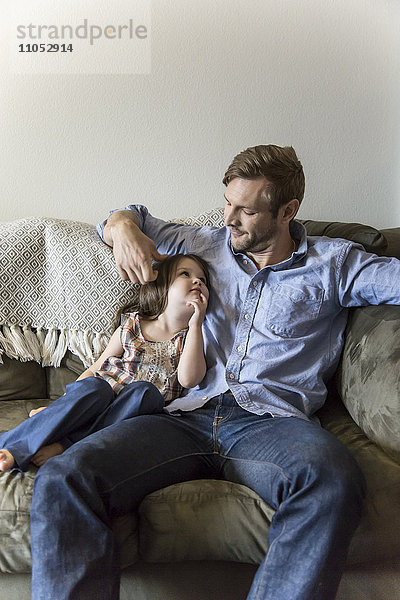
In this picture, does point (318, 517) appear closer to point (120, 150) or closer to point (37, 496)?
point (37, 496)

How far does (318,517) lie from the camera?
3.81 ft

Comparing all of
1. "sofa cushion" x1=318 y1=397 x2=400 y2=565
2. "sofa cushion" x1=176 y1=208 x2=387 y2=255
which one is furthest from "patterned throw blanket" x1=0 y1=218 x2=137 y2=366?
"sofa cushion" x1=318 y1=397 x2=400 y2=565

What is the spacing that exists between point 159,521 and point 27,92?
4.97 feet

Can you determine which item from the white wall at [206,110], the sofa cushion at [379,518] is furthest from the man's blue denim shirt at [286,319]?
the white wall at [206,110]

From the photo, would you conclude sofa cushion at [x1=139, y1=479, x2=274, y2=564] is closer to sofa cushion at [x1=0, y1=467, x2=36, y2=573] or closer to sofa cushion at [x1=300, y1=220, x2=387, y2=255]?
sofa cushion at [x1=0, y1=467, x2=36, y2=573]

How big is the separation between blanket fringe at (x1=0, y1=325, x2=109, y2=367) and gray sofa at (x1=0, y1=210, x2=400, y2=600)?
48 centimetres

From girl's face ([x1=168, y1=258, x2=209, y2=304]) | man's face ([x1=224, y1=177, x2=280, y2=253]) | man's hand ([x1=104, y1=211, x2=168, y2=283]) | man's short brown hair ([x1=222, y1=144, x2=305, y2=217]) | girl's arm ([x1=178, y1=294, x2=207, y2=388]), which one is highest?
man's short brown hair ([x1=222, y1=144, x2=305, y2=217])

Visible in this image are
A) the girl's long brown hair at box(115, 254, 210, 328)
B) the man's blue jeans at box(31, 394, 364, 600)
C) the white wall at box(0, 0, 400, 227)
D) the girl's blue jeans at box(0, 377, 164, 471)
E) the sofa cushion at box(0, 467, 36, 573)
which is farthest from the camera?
the white wall at box(0, 0, 400, 227)

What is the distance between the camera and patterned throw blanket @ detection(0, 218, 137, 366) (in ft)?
5.84

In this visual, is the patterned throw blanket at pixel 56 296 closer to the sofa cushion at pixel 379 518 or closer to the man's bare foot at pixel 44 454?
the man's bare foot at pixel 44 454

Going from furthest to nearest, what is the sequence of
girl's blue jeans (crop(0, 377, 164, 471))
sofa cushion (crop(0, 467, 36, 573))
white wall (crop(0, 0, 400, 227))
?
white wall (crop(0, 0, 400, 227)) < girl's blue jeans (crop(0, 377, 164, 471)) < sofa cushion (crop(0, 467, 36, 573))

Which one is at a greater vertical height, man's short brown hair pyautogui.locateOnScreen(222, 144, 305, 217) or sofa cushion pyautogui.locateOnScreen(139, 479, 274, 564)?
man's short brown hair pyautogui.locateOnScreen(222, 144, 305, 217)

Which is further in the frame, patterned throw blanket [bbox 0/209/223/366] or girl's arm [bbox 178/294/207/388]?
patterned throw blanket [bbox 0/209/223/366]

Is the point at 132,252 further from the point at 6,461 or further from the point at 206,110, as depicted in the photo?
the point at 206,110
